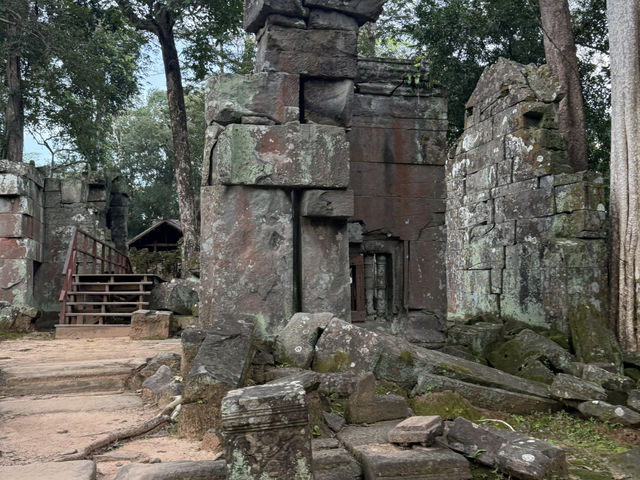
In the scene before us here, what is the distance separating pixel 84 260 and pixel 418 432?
436 inches

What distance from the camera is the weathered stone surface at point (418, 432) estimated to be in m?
3.34

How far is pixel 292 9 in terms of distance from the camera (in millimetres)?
5668

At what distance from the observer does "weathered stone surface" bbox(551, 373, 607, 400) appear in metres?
4.54

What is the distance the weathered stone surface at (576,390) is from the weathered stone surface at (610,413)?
0.24 feet

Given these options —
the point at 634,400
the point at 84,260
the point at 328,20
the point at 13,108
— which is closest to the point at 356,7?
the point at 328,20

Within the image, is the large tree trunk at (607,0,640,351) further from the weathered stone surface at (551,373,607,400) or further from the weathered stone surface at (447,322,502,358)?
the weathered stone surface at (551,373,607,400)

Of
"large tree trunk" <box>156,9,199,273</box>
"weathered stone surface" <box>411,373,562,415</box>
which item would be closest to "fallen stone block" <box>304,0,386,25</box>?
"weathered stone surface" <box>411,373,562,415</box>

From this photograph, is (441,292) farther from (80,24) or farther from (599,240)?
(80,24)

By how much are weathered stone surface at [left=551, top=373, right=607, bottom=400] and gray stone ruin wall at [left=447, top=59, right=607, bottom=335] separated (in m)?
3.07

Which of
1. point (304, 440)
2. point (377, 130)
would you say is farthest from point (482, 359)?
point (304, 440)

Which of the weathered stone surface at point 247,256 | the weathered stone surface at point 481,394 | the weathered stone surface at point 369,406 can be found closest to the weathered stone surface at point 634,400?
the weathered stone surface at point 481,394

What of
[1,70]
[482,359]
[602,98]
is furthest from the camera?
[1,70]

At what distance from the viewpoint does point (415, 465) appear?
3.10m

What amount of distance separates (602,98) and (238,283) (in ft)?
38.7
